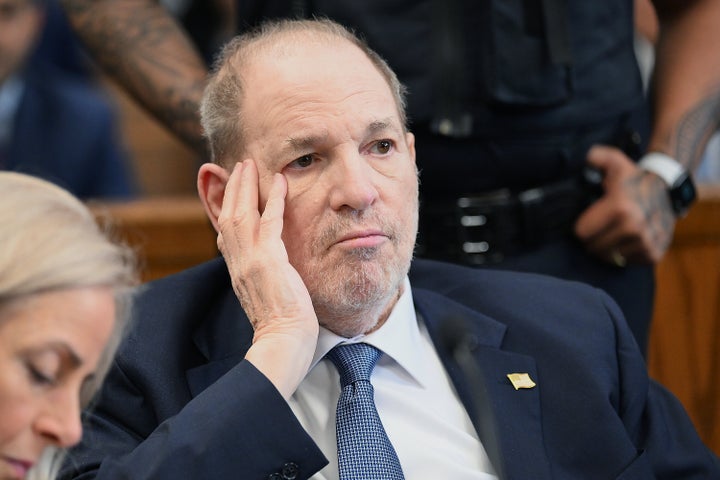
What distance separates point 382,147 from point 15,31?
2742 mm

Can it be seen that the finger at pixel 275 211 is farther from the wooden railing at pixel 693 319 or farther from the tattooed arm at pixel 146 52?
the wooden railing at pixel 693 319

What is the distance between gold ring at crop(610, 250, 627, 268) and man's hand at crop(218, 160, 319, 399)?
1012 millimetres

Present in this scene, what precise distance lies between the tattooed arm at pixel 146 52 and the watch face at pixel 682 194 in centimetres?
119

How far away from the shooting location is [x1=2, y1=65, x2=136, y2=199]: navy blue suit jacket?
183 inches

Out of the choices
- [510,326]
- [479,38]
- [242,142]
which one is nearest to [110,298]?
[242,142]

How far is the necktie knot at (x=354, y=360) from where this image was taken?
2199 millimetres

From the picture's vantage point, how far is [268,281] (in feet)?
6.88

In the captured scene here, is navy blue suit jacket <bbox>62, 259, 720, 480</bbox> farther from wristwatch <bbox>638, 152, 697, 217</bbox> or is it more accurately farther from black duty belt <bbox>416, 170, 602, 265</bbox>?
wristwatch <bbox>638, 152, 697, 217</bbox>

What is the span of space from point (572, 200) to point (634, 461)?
2.73 feet

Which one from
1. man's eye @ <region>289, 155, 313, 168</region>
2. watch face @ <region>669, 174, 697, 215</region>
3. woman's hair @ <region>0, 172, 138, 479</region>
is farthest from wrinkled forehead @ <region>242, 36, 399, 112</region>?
watch face @ <region>669, 174, 697, 215</region>

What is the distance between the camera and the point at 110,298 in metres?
1.62

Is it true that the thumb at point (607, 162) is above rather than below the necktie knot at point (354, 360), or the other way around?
above

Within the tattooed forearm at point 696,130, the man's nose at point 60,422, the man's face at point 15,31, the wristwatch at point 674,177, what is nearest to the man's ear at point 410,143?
the wristwatch at point 674,177

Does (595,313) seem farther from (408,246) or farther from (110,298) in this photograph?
(110,298)
